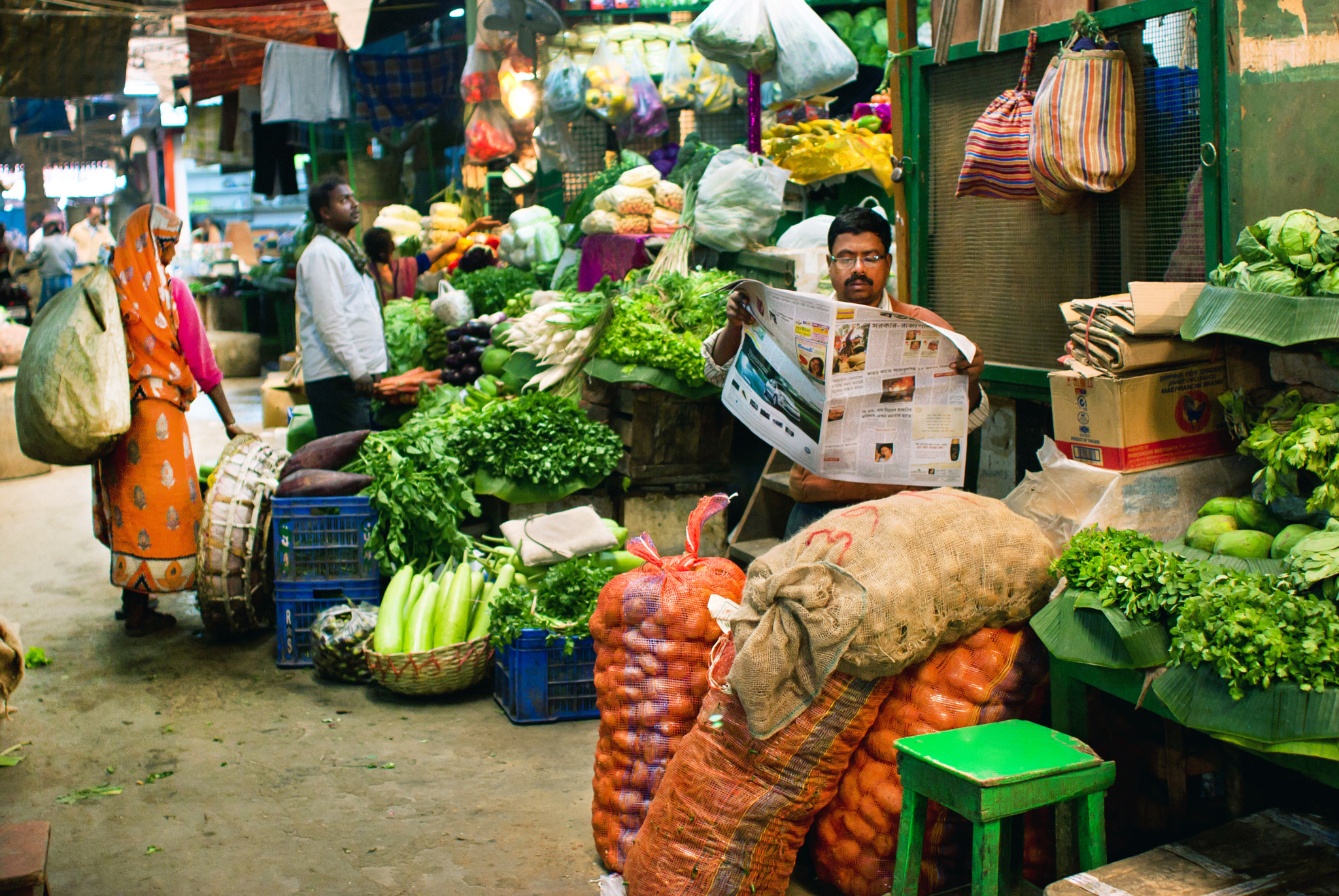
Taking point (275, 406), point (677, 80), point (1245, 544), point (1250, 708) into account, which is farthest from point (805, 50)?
point (275, 406)

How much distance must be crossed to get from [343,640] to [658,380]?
199cm

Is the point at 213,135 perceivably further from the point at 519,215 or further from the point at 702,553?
the point at 702,553

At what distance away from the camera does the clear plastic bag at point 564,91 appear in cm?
853

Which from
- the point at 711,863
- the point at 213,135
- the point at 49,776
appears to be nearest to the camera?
the point at 711,863

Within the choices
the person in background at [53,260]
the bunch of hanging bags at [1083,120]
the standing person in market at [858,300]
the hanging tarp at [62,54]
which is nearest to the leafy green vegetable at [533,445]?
the standing person in market at [858,300]

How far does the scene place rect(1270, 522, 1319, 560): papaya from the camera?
2488mm

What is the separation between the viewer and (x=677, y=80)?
823cm

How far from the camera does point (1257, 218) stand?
3.08 metres

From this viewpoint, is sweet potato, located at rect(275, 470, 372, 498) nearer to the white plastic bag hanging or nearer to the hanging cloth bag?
the white plastic bag hanging

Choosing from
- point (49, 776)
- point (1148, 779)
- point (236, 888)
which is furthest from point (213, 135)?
point (1148, 779)

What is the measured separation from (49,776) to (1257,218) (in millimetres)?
4648

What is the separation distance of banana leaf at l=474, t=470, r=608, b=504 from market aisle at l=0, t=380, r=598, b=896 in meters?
1.03

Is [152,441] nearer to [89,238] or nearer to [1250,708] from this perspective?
[1250,708]

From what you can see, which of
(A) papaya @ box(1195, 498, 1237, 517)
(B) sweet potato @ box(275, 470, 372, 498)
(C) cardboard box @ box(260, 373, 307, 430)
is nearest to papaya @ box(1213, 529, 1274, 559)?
(A) papaya @ box(1195, 498, 1237, 517)
